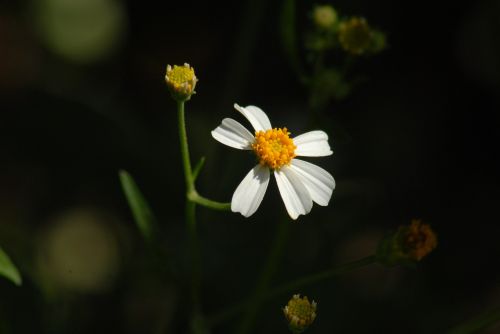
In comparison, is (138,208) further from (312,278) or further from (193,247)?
(312,278)

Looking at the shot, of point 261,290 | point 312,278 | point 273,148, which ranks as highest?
point 273,148

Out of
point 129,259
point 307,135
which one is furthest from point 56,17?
point 307,135

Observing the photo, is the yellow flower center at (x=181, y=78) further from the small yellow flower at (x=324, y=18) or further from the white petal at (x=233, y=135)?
the small yellow flower at (x=324, y=18)

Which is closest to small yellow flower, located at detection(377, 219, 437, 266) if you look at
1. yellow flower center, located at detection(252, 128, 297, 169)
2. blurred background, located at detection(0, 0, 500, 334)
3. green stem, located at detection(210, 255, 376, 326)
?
green stem, located at detection(210, 255, 376, 326)

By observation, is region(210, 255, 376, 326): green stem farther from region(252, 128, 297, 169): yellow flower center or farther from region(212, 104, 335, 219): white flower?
region(252, 128, 297, 169): yellow flower center

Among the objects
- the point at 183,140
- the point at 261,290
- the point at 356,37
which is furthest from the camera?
the point at 356,37

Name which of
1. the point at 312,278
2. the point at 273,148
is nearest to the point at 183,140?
the point at 273,148
